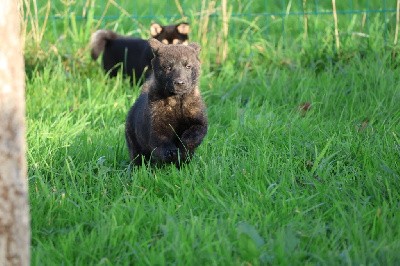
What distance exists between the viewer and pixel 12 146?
10.6 ft

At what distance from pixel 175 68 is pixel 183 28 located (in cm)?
296

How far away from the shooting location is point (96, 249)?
13.1 feet

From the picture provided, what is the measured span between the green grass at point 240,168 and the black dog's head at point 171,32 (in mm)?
357

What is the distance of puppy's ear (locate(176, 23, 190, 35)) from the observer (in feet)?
28.0

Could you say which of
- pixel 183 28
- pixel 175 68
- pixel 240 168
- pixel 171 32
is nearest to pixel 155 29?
pixel 171 32

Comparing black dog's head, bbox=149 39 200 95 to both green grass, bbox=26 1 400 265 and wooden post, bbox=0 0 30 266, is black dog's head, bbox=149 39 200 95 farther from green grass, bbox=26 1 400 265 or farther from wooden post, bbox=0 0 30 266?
wooden post, bbox=0 0 30 266

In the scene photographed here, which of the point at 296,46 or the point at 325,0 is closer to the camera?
the point at 296,46

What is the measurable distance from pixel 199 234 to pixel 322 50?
440 cm

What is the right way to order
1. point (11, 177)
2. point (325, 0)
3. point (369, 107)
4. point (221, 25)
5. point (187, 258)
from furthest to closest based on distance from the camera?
point (325, 0) → point (221, 25) → point (369, 107) → point (187, 258) → point (11, 177)

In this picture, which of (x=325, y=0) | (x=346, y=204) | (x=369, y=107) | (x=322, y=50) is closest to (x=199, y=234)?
(x=346, y=204)

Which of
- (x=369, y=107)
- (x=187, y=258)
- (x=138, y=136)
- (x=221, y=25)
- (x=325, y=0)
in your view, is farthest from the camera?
(x=325, y=0)

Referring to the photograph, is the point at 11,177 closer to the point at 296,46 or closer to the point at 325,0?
the point at 296,46

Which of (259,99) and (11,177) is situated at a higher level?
(11,177)

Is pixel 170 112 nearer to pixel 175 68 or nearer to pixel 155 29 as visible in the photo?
pixel 175 68
